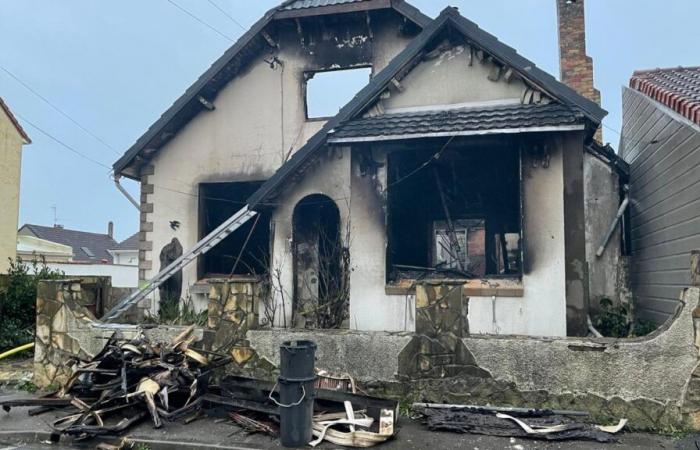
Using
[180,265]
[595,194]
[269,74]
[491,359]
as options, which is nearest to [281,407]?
[491,359]

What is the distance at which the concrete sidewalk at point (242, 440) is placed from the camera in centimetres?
498

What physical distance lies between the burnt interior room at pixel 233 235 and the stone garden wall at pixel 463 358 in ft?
14.8

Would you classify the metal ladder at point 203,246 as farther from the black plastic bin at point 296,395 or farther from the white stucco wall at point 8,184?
the white stucco wall at point 8,184

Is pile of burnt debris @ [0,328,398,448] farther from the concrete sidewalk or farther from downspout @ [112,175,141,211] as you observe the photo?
downspout @ [112,175,141,211]

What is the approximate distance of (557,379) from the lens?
565 cm

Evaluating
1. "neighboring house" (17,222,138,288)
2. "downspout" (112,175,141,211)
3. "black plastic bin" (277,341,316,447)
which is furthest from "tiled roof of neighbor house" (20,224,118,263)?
"black plastic bin" (277,341,316,447)

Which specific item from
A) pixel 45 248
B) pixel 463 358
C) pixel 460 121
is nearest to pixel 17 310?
pixel 463 358

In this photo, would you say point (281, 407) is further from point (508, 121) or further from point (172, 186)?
point (172, 186)

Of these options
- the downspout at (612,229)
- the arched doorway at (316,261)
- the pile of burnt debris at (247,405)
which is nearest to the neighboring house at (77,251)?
the arched doorway at (316,261)

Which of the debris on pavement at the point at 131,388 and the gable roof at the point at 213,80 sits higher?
the gable roof at the point at 213,80

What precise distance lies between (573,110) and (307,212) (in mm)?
5262

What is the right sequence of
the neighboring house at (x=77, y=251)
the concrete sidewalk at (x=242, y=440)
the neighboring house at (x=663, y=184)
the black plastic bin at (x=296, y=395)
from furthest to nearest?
1. the neighboring house at (x=77, y=251)
2. the neighboring house at (x=663, y=184)
3. the black plastic bin at (x=296, y=395)
4. the concrete sidewalk at (x=242, y=440)

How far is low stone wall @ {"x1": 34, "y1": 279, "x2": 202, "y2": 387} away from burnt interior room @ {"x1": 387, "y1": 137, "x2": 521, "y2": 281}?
469cm

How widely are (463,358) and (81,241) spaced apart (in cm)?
4806
